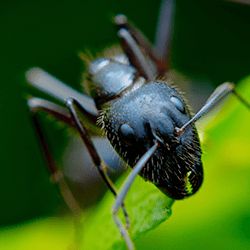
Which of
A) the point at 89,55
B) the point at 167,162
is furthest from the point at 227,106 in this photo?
the point at 89,55

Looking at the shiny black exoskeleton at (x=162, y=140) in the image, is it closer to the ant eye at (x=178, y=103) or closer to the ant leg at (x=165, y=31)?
the ant eye at (x=178, y=103)

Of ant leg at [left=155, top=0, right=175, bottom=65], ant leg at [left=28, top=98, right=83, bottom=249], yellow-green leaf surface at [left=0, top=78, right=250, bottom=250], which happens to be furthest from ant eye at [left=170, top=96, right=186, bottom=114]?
ant leg at [left=155, top=0, right=175, bottom=65]

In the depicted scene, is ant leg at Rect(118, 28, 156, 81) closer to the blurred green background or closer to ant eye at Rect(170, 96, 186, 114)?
the blurred green background

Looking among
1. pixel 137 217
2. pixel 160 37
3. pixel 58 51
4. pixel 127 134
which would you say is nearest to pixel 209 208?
pixel 137 217

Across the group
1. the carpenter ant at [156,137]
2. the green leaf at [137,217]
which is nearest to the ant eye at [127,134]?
the carpenter ant at [156,137]

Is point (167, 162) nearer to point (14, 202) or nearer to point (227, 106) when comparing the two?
point (227, 106)

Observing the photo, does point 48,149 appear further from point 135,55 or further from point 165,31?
point 165,31
